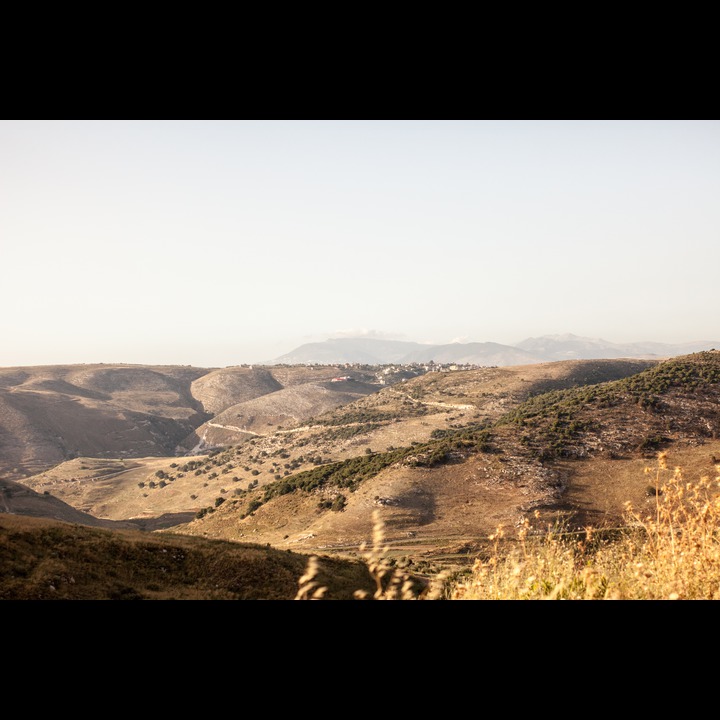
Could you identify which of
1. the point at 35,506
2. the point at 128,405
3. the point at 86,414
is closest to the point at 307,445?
the point at 35,506

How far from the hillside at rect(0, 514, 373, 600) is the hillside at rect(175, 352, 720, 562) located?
10.9 meters

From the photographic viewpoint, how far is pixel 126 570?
8453 millimetres

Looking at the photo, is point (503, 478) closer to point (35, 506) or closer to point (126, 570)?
point (126, 570)

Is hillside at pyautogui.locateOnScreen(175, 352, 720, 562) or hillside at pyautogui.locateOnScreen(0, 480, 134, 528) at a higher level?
hillside at pyautogui.locateOnScreen(175, 352, 720, 562)

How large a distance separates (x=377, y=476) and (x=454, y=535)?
9.87 meters

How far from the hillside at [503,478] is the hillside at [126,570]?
10.9 m

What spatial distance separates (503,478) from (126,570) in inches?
975

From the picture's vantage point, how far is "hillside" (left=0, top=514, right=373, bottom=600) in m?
6.61

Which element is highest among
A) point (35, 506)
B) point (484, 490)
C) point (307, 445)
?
point (484, 490)

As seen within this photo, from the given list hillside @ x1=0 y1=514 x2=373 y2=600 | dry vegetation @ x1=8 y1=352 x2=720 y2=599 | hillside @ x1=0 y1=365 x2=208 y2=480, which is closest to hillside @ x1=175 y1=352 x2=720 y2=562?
dry vegetation @ x1=8 y1=352 x2=720 y2=599

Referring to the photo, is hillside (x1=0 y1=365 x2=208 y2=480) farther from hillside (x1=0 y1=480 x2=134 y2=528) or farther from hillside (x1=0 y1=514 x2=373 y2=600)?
hillside (x1=0 y1=514 x2=373 y2=600)
